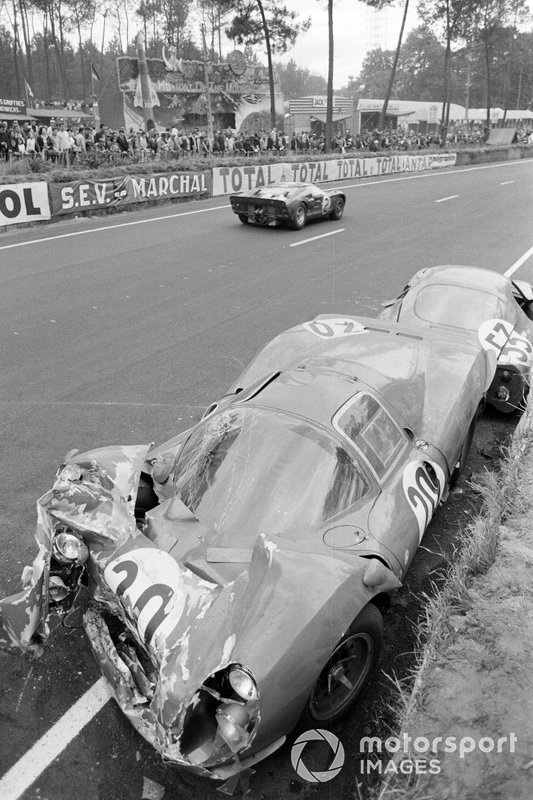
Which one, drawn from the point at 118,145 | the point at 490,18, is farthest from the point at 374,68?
the point at 118,145

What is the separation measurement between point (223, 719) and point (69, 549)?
3.86ft

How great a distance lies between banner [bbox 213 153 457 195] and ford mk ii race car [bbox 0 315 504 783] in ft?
58.7

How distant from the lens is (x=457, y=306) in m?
6.51

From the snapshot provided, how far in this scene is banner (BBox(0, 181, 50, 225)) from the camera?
15.0m

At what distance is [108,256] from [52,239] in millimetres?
2526

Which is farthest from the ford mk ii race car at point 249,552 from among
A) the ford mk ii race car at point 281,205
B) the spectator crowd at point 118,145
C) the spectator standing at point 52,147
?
the spectator standing at point 52,147

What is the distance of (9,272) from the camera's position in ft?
36.6

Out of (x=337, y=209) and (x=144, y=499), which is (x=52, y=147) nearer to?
(x=337, y=209)

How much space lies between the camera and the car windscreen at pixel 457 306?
250 inches

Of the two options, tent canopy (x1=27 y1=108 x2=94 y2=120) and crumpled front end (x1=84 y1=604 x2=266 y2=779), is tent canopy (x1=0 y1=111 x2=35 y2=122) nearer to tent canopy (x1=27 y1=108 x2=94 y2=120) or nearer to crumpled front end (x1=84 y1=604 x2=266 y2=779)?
tent canopy (x1=27 y1=108 x2=94 y2=120)

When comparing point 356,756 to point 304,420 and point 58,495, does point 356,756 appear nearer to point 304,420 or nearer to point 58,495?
point 304,420

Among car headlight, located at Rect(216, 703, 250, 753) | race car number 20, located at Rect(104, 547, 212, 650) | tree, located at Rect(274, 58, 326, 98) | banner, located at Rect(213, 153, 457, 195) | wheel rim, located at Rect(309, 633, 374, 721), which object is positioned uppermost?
tree, located at Rect(274, 58, 326, 98)

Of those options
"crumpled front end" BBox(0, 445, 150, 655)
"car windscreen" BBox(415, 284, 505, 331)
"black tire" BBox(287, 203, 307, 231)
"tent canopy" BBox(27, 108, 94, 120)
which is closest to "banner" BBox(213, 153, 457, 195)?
"black tire" BBox(287, 203, 307, 231)

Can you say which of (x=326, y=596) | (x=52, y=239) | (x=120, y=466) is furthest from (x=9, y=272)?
(x=326, y=596)
